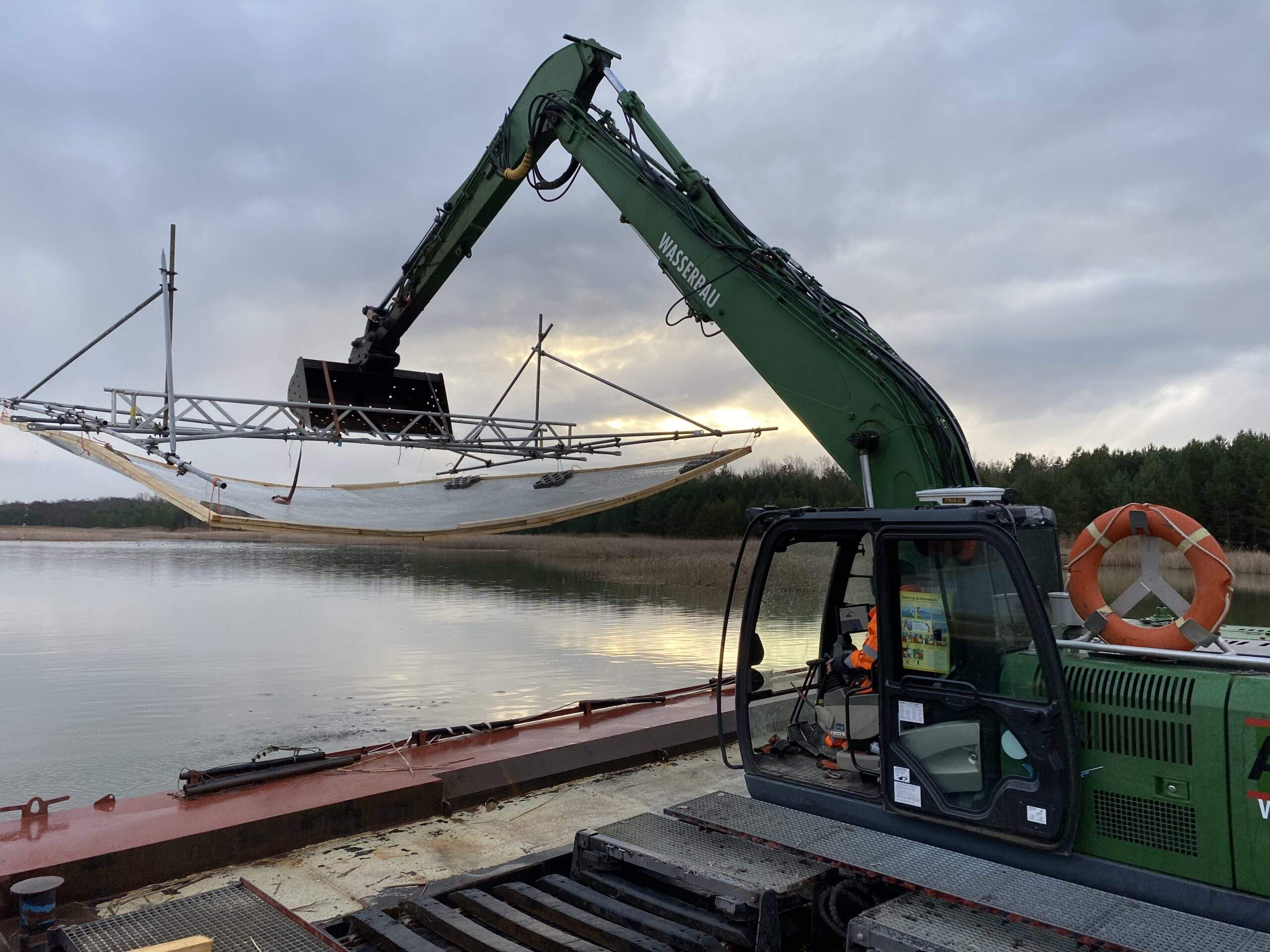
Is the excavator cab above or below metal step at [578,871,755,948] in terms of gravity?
above

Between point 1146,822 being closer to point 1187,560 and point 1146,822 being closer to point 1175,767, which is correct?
point 1175,767

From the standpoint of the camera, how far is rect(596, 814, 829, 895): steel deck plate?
3.30 m

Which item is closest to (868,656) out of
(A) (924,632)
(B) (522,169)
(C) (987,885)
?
(A) (924,632)

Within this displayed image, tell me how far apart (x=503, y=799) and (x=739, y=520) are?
2770cm

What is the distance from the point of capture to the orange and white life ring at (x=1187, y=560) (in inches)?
125

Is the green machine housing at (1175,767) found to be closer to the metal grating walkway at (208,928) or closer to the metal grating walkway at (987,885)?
the metal grating walkway at (987,885)

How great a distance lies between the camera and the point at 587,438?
898 centimetres

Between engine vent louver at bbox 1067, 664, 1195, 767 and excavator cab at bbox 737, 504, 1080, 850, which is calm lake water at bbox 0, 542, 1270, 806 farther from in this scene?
engine vent louver at bbox 1067, 664, 1195, 767

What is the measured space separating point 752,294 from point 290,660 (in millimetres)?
11011

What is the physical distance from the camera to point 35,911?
9.46 ft

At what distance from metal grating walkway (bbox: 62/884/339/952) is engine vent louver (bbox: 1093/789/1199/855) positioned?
8.60 feet

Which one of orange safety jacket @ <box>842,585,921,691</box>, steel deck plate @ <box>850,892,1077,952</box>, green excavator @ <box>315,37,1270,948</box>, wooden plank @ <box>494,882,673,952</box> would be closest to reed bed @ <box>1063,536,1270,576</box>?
green excavator @ <box>315,37,1270,948</box>

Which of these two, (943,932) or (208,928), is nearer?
(943,932)

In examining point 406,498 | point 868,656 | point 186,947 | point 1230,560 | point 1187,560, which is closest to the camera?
point 186,947
